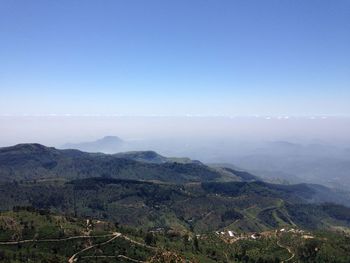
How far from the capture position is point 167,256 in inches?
5507
